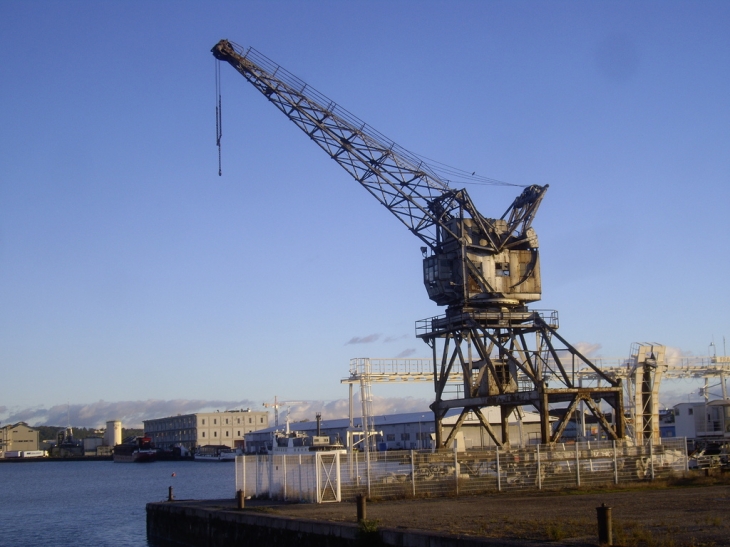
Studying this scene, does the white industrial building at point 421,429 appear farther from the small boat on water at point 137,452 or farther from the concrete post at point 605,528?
the concrete post at point 605,528

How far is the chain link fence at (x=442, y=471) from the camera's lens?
3095cm

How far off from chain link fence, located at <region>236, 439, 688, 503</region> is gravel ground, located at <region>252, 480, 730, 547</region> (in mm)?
1044

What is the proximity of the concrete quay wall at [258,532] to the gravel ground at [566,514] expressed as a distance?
84cm

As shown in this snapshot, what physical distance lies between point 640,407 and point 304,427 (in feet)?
296

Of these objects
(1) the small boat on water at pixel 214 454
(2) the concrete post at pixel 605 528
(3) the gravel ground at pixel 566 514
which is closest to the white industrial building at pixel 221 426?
(1) the small boat on water at pixel 214 454

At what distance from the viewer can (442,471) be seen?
107ft

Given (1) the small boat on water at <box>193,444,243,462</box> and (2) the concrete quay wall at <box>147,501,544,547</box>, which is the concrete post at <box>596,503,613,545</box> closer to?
(2) the concrete quay wall at <box>147,501,544,547</box>

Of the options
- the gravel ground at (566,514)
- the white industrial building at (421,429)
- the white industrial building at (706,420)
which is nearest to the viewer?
the gravel ground at (566,514)

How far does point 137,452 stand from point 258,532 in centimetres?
15348

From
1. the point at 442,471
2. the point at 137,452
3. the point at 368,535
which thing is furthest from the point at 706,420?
the point at 137,452

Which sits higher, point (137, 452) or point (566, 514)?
point (566, 514)

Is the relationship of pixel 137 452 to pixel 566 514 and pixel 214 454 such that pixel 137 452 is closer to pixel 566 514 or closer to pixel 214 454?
pixel 214 454

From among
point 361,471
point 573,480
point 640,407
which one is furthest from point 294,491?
point 640,407

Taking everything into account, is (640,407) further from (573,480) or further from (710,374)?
(710,374)
